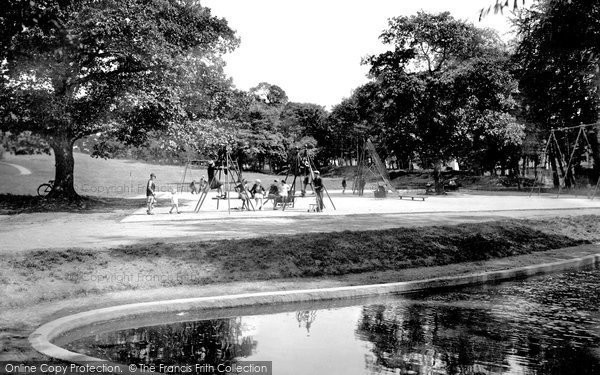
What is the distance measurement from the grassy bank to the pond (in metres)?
1.91

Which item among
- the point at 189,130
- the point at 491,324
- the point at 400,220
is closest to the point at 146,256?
the point at 491,324

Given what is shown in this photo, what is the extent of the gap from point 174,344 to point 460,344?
13.0 ft

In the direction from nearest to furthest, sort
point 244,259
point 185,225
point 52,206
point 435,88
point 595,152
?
1. point 244,259
2. point 185,225
3. point 52,206
4. point 435,88
5. point 595,152

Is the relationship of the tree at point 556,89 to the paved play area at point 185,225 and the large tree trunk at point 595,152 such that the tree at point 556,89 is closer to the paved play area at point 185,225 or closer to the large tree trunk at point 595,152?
the large tree trunk at point 595,152

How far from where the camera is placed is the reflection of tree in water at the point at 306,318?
828 cm

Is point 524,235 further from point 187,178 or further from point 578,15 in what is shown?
point 187,178

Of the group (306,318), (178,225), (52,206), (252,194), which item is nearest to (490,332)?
(306,318)

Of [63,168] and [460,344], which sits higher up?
[63,168]

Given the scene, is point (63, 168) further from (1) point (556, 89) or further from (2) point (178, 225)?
(1) point (556, 89)

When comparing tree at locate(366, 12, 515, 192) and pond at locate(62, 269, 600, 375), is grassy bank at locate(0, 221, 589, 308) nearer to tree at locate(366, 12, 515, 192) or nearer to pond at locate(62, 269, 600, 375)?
pond at locate(62, 269, 600, 375)

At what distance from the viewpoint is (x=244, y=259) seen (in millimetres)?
11539

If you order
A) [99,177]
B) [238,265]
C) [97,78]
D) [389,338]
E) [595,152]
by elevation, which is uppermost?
[97,78]

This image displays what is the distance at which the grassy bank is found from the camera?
31.4 ft

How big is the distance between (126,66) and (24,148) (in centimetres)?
3104
